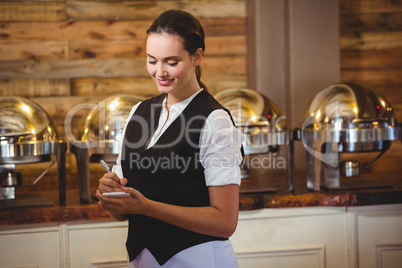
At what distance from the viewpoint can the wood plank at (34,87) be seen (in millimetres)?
2832

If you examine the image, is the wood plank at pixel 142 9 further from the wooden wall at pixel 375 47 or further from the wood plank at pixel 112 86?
the wooden wall at pixel 375 47

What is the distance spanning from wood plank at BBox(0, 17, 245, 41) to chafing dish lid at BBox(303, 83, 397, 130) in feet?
3.37

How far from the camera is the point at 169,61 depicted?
49.0 inches

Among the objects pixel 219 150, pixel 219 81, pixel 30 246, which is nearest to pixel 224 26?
pixel 219 81

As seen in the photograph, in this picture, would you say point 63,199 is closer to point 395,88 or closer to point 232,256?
point 232,256

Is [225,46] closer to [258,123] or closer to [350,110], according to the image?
[258,123]

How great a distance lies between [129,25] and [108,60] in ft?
0.83

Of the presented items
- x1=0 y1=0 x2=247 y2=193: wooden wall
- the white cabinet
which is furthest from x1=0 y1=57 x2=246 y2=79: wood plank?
the white cabinet

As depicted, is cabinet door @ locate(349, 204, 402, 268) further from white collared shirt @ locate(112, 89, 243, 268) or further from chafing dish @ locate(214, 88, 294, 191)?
white collared shirt @ locate(112, 89, 243, 268)

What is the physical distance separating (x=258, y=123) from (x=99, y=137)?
74cm

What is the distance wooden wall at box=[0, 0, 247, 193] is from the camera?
111 inches

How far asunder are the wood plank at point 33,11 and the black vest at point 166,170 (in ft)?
5.78

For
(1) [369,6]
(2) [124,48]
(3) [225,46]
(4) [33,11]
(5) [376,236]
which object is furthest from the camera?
(1) [369,6]

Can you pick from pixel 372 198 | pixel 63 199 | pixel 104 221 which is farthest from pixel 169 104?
pixel 372 198
